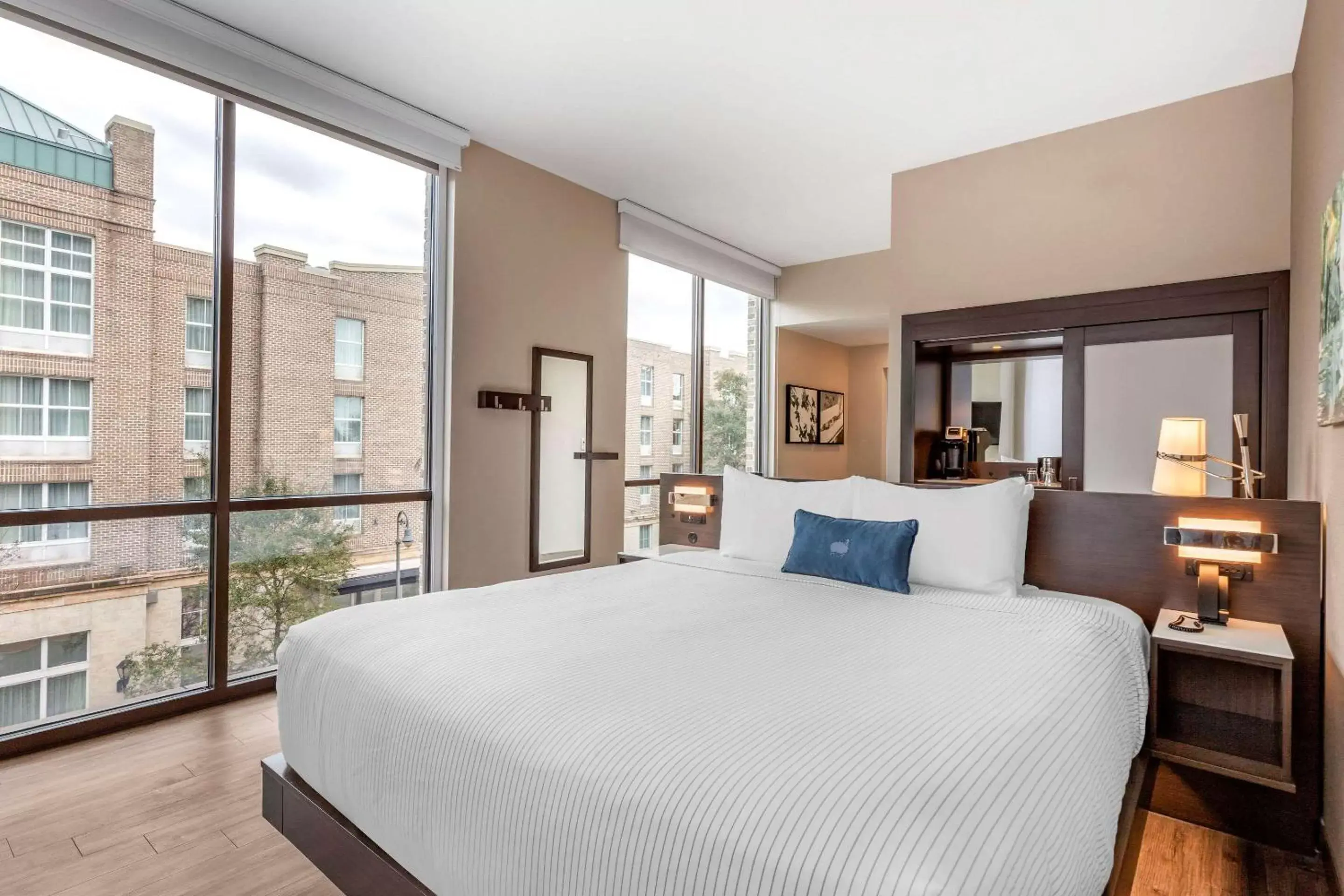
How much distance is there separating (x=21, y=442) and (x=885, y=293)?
17.7 ft

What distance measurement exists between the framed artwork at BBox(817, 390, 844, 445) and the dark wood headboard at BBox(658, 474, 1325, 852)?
13.4 feet

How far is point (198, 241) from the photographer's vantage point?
3018mm

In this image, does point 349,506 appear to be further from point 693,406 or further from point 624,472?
point 693,406

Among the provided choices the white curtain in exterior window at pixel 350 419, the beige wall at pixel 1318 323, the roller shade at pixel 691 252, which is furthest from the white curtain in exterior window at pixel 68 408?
the beige wall at pixel 1318 323

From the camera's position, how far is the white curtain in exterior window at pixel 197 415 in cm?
299

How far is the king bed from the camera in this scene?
0.97 m

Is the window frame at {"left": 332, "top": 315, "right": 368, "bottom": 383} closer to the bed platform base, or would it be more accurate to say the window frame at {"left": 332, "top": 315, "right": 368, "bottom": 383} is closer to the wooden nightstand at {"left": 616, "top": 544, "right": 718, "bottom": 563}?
the wooden nightstand at {"left": 616, "top": 544, "right": 718, "bottom": 563}

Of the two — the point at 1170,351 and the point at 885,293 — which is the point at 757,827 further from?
the point at 885,293

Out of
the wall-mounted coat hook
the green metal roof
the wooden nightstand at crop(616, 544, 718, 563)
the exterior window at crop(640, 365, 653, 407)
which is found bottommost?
the wooden nightstand at crop(616, 544, 718, 563)

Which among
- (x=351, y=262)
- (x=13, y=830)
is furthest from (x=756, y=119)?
(x=13, y=830)

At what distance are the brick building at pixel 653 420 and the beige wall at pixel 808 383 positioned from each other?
752 mm

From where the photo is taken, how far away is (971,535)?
2617mm

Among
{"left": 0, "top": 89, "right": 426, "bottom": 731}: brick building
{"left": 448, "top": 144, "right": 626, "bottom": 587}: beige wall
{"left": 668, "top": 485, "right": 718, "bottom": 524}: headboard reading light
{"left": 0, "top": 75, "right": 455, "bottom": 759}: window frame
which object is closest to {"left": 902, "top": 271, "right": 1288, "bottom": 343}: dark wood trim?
{"left": 668, "top": 485, "right": 718, "bottom": 524}: headboard reading light

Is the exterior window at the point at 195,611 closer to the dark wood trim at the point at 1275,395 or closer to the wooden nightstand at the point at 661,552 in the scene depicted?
the wooden nightstand at the point at 661,552
